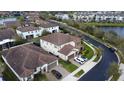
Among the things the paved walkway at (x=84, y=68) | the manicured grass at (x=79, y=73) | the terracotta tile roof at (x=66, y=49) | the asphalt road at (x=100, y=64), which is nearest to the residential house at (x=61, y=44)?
the terracotta tile roof at (x=66, y=49)

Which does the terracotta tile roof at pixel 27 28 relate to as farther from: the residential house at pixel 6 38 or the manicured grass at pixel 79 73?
the manicured grass at pixel 79 73

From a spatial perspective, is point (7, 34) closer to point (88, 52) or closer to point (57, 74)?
point (57, 74)

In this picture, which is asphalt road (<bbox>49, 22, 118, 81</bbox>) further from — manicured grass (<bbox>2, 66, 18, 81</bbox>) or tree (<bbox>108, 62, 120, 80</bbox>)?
manicured grass (<bbox>2, 66, 18, 81</bbox>)

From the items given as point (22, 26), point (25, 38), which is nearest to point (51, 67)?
point (25, 38)

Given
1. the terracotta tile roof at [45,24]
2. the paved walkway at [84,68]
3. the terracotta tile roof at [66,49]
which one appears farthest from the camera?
the terracotta tile roof at [45,24]

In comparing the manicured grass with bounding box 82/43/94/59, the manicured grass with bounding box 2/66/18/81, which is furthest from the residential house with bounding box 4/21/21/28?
the manicured grass with bounding box 82/43/94/59
